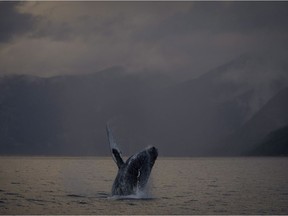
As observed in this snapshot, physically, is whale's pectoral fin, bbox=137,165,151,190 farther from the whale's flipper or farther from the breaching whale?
the whale's flipper

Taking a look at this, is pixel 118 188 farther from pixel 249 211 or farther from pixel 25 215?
pixel 249 211

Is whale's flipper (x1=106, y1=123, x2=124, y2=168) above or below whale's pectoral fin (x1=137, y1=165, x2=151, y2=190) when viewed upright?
above

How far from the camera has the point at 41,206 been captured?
35250 mm

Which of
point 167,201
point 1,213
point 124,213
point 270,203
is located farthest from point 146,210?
point 270,203

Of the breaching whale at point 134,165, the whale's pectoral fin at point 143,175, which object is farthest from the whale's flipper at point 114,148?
the whale's pectoral fin at point 143,175

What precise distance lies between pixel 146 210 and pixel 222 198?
42.5 ft

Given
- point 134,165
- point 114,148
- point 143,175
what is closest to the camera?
point 114,148

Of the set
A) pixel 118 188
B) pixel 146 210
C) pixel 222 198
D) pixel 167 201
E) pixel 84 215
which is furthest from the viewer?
pixel 222 198

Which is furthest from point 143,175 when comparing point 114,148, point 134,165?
point 114,148

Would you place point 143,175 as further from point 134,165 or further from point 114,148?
point 114,148

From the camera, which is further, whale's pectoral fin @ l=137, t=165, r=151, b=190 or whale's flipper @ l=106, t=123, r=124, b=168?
whale's pectoral fin @ l=137, t=165, r=151, b=190

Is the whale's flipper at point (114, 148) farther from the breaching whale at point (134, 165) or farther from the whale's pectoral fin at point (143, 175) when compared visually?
the whale's pectoral fin at point (143, 175)

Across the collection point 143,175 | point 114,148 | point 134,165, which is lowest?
point 143,175

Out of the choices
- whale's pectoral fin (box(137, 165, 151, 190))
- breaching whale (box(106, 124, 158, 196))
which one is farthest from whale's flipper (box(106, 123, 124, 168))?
whale's pectoral fin (box(137, 165, 151, 190))
